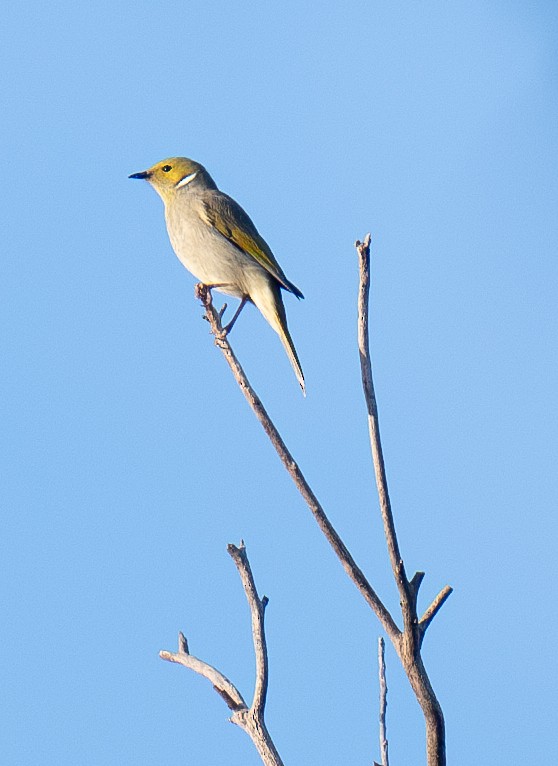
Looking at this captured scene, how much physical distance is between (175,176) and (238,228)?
106 cm

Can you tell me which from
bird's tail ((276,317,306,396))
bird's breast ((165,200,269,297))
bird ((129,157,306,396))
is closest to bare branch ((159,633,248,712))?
bird's tail ((276,317,306,396))

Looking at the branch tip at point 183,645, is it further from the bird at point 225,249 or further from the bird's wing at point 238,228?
the bird's wing at point 238,228

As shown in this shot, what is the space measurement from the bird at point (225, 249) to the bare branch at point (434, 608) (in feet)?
12.1

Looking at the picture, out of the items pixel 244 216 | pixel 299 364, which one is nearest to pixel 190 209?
pixel 244 216

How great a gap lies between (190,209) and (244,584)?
16.0 ft

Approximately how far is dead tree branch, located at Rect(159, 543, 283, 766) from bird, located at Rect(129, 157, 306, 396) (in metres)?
3.23

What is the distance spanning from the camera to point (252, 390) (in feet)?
13.8

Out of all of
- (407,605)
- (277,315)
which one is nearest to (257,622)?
(407,605)

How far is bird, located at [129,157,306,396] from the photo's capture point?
24.3 ft

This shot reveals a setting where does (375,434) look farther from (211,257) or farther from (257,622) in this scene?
(211,257)

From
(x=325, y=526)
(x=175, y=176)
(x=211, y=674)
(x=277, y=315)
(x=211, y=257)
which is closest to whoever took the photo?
(x=325, y=526)

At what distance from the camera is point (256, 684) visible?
362 centimetres

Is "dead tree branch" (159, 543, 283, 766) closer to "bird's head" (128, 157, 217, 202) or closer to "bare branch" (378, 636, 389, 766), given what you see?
"bare branch" (378, 636, 389, 766)

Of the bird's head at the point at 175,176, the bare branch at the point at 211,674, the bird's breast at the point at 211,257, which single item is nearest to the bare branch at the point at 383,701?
the bare branch at the point at 211,674
